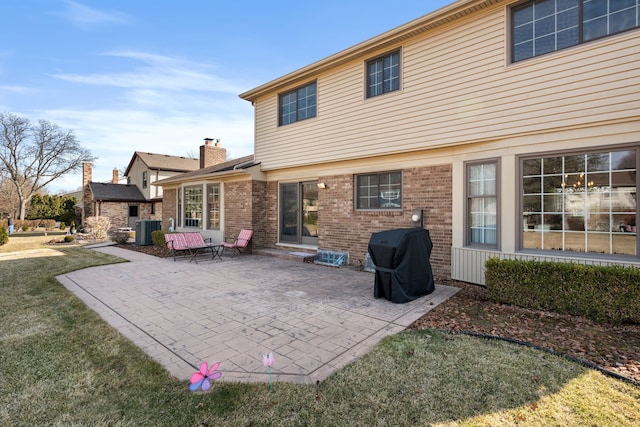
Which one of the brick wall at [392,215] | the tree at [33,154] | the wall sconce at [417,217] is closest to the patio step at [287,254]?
the brick wall at [392,215]

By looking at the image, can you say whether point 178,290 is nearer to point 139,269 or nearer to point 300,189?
point 139,269

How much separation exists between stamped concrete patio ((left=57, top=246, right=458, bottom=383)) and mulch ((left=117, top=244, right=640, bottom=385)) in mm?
439

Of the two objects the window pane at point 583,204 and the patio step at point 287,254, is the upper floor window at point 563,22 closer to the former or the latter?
the window pane at point 583,204

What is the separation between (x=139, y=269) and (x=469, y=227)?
8.60 metres

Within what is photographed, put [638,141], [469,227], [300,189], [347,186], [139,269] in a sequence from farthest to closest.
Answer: [300,189], [347,186], [139,269], [469,227], [638,141]

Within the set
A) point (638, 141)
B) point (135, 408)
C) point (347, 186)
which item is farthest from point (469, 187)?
point (135, 408)

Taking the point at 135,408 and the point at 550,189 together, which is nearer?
the point at 135,408

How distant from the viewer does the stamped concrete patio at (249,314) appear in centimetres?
337

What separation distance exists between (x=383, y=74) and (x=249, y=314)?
22.2 feet

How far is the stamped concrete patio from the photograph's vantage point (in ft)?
11.1

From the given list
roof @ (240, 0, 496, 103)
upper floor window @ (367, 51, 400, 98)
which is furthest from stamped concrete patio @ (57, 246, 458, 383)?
roof @ (240, 0, 496, 103)

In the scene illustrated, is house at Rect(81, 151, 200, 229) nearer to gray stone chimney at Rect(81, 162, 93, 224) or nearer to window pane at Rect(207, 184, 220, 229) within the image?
gray stone chimney at Rect(81, 162, 93, 224)

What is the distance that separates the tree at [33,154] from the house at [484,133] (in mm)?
33973

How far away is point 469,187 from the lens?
6.79 m
